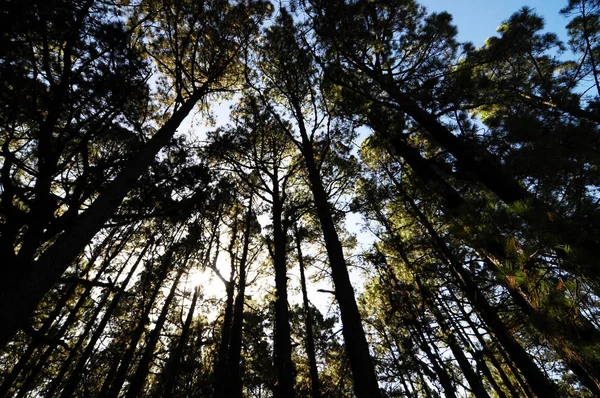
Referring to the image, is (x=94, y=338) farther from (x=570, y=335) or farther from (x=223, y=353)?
(x=570, y=335)

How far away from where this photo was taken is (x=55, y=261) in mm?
3279

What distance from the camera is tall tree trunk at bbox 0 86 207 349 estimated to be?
8.98 ft

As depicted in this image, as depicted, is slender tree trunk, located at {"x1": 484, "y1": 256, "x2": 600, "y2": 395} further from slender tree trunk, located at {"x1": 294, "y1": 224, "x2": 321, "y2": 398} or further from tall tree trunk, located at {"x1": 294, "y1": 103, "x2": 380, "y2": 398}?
slender tree trunk, located at {"x1": 294, "y1": 224, "x2": 321, "y2": 398}

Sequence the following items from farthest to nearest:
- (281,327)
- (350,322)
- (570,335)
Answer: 1. (281,327)
2. (350,322)
3. (570,335)

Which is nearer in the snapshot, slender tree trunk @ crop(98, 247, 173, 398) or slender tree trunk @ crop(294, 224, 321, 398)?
slender tree trunk @ crop(98, 247, 173, 398)

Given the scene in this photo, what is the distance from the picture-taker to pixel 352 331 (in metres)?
4.27

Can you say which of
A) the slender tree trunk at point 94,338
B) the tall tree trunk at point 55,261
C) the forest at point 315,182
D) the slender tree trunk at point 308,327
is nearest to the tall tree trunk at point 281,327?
the forest at point 315,182

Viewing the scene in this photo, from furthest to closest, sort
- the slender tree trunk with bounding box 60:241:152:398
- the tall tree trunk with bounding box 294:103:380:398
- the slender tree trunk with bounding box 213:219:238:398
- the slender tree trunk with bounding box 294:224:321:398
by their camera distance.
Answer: the slender tree trunk with bounding box 294:224:321:398 < the slender tree trunk with bounding box 213:219:238:398 < the slender tree trunk with bounding box 60:241:152:398 < the tall tree trunk with bounding box 294:103:380:398

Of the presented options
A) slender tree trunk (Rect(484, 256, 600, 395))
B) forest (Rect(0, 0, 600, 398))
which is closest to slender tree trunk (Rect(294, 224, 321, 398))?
forest (Rect(0, 0, 600, 398))

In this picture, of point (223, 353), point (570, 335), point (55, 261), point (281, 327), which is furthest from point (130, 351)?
point (570, 335)

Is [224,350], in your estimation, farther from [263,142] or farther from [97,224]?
[263,142]

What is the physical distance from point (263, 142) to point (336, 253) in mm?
5519

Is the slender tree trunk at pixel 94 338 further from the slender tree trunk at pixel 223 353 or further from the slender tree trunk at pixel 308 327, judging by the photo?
the slender tree trunk at pixel 308 327

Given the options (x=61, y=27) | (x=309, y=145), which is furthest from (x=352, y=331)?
(x=61, y=27)
